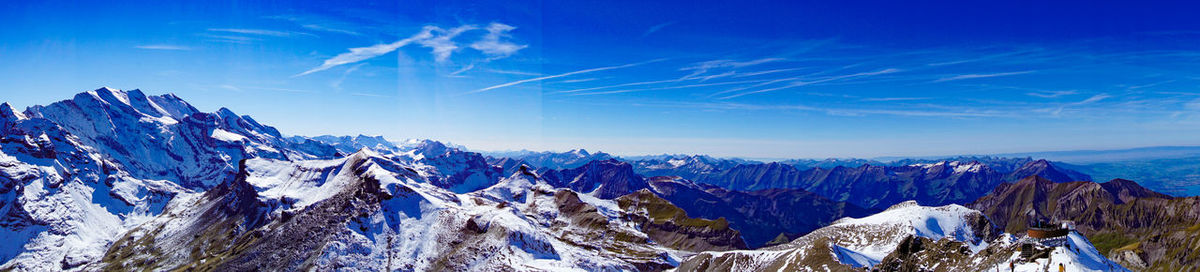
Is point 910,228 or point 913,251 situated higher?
point 913,251

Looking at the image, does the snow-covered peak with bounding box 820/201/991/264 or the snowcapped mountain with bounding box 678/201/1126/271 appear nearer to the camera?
the snowcapped mountain with bounding box 678/201/1126/271

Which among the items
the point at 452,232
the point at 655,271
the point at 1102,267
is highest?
the point at 1102,267

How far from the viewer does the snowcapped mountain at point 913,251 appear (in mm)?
58750

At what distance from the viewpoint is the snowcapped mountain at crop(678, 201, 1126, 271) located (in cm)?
5875

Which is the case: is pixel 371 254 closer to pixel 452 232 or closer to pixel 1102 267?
pixel 452 232

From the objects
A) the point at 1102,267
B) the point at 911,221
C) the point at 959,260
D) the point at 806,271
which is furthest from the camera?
the point at 911,221

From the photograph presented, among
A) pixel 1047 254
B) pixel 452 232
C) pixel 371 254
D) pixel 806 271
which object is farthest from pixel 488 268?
pixel 1047 254

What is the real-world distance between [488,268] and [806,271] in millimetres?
103308

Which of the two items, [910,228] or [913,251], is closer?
[913,251]

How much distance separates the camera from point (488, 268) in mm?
171250

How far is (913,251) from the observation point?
8619 cm

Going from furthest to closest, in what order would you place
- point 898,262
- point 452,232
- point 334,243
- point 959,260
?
point 452,232 < point 334,243 < point 898,262 < point 959,260

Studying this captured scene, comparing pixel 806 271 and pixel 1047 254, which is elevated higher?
pixel 1047 254

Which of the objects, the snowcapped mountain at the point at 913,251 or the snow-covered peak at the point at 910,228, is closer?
the snowcapped mountain at the point at 913,251
